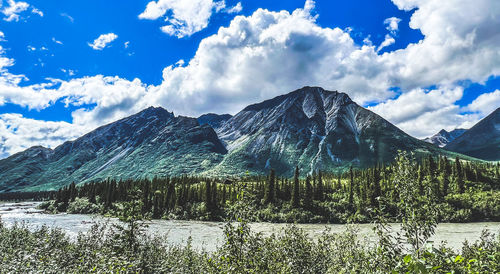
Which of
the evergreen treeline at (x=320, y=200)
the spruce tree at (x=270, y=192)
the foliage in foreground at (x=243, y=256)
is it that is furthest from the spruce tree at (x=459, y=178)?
the foliage in foreground at (x=243, y=256)

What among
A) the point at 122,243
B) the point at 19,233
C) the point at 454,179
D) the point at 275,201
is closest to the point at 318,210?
the point at 275,201

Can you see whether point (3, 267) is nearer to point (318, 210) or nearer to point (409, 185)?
point (409, 185)

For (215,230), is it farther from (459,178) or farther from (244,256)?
(459,178)

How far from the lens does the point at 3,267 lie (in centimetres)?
1310

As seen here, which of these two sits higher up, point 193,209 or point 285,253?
point 285,253

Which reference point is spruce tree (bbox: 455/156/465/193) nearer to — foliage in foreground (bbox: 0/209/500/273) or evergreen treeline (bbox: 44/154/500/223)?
evergreen treeline (bbox: 44/154/500/223)

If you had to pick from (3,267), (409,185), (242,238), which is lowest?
(3,267)

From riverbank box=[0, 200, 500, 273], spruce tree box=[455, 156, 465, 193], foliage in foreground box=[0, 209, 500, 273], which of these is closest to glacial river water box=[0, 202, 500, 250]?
riverbank box=[0, 200, 500, 273]

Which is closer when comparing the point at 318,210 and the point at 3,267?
the point at 3,267

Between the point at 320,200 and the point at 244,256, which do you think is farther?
the point at 320,200

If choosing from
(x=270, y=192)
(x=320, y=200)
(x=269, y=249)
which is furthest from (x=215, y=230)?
(x=269, y=249)

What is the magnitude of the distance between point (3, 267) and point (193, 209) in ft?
353

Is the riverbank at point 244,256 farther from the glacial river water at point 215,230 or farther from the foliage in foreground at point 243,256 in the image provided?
the glacial river water at point 215,230

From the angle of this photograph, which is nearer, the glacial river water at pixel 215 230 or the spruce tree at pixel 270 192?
the glacial river water at pixel 215 230
